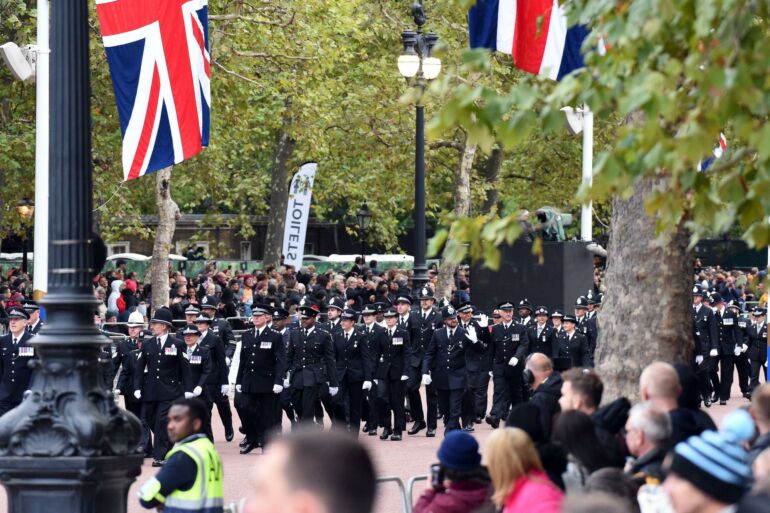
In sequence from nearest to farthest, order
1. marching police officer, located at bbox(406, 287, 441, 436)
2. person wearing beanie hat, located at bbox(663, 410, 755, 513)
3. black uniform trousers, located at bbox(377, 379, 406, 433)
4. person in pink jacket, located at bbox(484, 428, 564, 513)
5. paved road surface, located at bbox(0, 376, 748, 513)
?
person wearing beanie hat, located at bbox(663, 410, 755, 513) < person in pink jacket, located at bbox(484, 428, 564, 513) < paved road surface, located at bbox(0, 376, 748, 513) < black uniform trousers, located at bbox(377, 379, 406, 433) < marching police officer, located at bbox(406, 287, 441, 436)

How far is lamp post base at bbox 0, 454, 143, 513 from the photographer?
901cm

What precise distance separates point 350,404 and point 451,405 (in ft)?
4.72

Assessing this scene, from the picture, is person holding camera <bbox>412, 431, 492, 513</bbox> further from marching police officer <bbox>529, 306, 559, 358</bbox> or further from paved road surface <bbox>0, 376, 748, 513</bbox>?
marching police officer <bbox>529, 306, 559, 358</bbox>

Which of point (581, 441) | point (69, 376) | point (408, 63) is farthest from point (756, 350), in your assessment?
point (69, 376)

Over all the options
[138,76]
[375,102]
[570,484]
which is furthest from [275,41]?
[570,484]

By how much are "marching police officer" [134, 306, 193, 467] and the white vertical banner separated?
21703 mm

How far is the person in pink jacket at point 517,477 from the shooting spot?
6.97 m

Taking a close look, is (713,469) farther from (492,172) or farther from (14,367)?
(492,172)

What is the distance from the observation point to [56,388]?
916 centimetres

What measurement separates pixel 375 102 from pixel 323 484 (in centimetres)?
3746

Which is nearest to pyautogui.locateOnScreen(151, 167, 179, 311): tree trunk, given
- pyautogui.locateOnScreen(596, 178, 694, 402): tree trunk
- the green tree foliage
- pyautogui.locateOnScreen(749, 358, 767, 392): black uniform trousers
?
pyautogui.locateOnScreen(749, 358, 767, 392): black uniform trousers

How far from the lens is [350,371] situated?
2111cm

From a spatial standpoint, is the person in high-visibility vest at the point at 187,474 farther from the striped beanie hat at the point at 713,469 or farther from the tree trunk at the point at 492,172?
the tree trunk at the point at 492,172

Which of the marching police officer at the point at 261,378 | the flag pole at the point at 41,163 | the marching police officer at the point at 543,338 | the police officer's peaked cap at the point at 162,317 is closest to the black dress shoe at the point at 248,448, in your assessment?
the marching police officer at the point at 261,378
